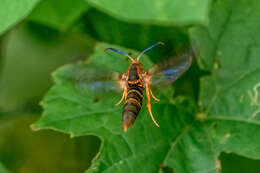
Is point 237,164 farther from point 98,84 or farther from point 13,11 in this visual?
point 13,11

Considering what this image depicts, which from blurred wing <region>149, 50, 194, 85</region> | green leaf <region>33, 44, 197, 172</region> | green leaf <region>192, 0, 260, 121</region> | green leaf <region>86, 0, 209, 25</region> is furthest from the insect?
green leaf <region>86, 0, 209, 25</region>

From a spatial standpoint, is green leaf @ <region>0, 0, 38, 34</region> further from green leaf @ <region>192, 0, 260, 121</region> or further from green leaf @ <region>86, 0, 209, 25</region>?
green leaf @ <region>192, 0, 260, 121</region>

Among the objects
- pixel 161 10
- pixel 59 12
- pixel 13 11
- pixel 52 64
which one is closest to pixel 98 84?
pixel 13 11


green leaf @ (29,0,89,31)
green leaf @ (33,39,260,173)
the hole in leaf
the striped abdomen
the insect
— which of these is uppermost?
green leaf @ (29,0,89,31)

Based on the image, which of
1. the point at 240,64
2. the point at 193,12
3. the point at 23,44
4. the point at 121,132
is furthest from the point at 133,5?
the point at 23,44

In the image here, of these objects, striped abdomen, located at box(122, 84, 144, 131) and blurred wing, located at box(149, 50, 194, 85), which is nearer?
striped abdomen, located at box(122, 84, 144, 131)

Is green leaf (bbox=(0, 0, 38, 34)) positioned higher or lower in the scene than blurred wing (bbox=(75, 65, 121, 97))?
higher
